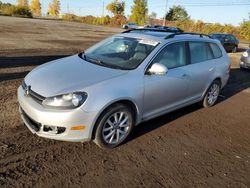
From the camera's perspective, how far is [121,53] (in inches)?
179

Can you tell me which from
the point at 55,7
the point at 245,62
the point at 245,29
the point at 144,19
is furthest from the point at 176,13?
the point at 245,62

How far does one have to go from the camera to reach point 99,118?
3533 mm

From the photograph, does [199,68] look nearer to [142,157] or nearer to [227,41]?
[142,157]

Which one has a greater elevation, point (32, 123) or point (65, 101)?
point (65, 101)

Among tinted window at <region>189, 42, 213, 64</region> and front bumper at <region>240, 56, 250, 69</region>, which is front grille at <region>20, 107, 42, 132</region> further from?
front bumper at <region>240, 56, 250, 69</region>

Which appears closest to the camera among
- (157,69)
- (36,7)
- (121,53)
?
(157,69)

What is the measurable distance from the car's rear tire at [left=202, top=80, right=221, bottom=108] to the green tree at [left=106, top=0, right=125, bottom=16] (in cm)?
8924

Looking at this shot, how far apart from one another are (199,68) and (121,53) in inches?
67.1

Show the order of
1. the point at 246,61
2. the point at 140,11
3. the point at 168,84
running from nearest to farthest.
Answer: the point at 168,84, the point at 246,61, the point at 140,11

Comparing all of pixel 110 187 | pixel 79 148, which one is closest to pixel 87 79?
pixel 79 148

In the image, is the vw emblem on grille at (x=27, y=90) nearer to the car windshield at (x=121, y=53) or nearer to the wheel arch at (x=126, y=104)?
the wheel arch at (x=126, y=104)

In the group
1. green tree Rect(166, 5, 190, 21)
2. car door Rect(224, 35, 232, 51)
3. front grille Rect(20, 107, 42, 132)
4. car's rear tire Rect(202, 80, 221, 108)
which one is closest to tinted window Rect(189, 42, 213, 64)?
car's rear tire Rect(202, 80, 221, 108)

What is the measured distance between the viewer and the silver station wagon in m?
3.37

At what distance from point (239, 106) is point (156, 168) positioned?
3.98 m
